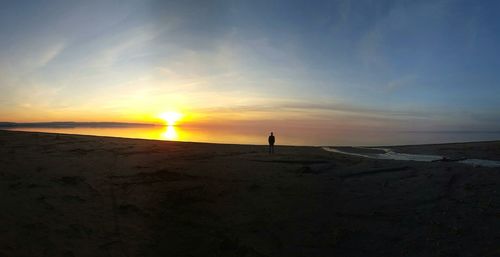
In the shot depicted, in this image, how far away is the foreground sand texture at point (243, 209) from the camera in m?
9.13

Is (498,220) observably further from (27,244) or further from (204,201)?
(27,244)

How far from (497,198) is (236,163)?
11952 mm

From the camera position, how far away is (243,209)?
12.1 meters

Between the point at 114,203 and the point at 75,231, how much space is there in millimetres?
2504

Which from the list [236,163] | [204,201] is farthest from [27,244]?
[236,163]

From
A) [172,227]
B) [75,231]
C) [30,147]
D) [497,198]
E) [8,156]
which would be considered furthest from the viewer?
[30,147]

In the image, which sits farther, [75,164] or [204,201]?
[75,164]

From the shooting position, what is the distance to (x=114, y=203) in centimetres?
1212

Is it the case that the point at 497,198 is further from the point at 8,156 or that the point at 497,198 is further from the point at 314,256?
the point at 8,156

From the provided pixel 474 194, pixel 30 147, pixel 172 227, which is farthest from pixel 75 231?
pixel 30 147

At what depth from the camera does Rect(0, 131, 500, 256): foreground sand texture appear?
30.0 ft

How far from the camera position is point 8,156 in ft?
65.9

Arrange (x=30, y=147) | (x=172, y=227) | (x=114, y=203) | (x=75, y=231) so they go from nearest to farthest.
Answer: (x=75, y=231) < (x=172, y=227) < (x=114, y=203) < (x=30, y=147)

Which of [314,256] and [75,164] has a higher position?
[75,164]
